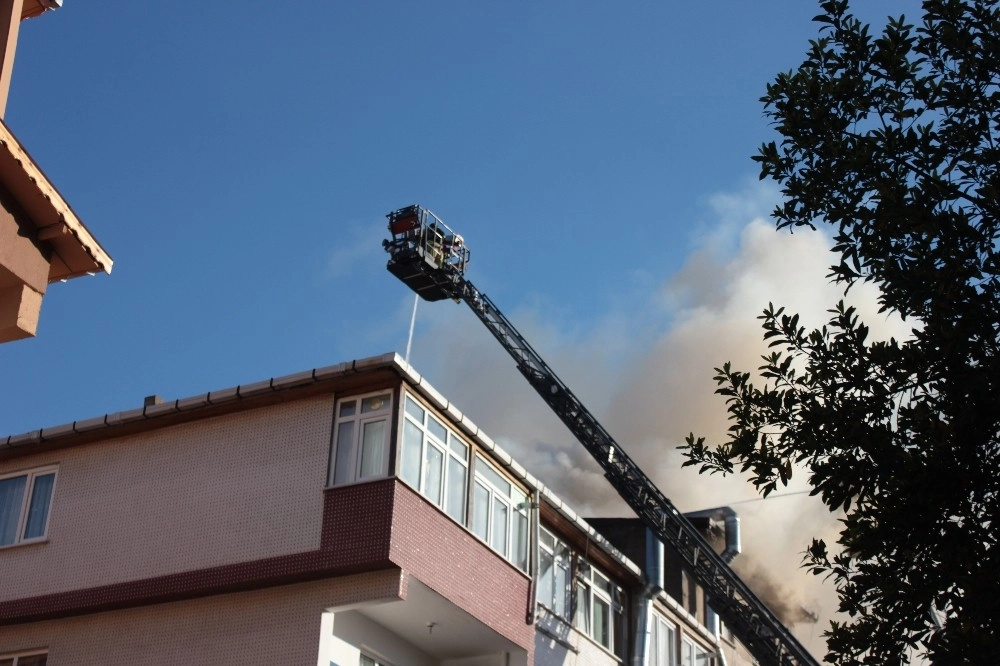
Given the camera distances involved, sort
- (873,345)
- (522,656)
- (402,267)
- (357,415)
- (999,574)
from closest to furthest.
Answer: (999,574), (873,345), (357,415), (522,656), (402,267)

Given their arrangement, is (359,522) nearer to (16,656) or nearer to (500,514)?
(500,514)

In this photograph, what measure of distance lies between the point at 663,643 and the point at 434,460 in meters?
11.4

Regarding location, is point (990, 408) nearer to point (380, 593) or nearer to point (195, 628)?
point (380, 593)

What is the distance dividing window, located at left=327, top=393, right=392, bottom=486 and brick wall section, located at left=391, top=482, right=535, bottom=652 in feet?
2.51

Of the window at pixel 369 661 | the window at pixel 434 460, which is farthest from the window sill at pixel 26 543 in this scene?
the window at pixel 434 460

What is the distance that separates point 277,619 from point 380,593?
1786mm

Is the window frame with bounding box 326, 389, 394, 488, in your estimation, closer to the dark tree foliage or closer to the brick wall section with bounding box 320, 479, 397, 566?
the brick wall section with bounding box 320, 479, 397, 566

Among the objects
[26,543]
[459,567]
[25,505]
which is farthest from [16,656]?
[459,567]

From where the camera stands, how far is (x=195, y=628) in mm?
22078

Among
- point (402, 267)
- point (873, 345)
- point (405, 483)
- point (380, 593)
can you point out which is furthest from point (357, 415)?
point (402, 267)

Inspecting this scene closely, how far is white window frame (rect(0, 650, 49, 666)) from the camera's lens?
76.5ft

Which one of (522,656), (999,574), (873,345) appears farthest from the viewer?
(522,656)

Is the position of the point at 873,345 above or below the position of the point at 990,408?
above

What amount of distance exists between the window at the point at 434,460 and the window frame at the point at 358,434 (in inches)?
11.4
